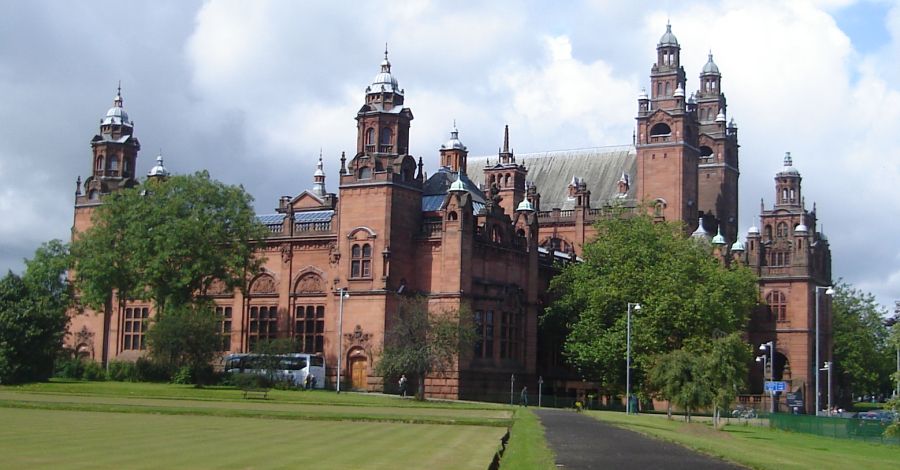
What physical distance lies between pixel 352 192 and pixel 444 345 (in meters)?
14.6

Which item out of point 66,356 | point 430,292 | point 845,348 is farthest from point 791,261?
Result: point 66,356

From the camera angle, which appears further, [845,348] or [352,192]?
[845,348]

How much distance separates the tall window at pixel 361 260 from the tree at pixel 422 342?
5.39 meters

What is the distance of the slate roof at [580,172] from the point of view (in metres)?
123

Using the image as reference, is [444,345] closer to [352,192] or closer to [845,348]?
[352,192]

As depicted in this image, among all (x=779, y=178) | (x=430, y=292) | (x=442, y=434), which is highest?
(x=779, y=178)

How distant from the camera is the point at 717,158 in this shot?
127812 millimetres

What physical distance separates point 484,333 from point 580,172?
1649 inches

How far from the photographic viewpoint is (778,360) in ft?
381

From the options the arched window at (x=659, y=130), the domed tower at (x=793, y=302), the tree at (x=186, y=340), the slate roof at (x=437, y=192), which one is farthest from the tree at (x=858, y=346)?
the tree at (x=186, y=340)

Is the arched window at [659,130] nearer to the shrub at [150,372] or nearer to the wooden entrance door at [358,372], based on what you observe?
the wooden entrance door at [358,372]

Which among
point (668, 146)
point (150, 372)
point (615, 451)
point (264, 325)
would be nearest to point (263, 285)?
point (264, 325)

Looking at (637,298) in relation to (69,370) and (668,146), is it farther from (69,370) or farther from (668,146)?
(69,370)

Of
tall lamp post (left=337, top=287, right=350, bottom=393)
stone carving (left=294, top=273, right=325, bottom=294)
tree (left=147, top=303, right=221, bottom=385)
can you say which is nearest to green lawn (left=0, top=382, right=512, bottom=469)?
tree (left=147, top=303, right=221, bottom=385)
